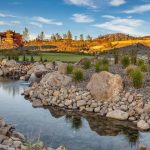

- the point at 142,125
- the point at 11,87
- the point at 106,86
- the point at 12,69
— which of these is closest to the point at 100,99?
the point at 106,86

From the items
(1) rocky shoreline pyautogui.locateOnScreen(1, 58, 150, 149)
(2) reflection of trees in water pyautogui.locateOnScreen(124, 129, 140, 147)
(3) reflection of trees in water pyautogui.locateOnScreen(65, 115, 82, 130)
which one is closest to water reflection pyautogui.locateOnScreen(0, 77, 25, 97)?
(1) rocky shoreline pyautogui.locateOnScreen(1, 58, 150, 149)

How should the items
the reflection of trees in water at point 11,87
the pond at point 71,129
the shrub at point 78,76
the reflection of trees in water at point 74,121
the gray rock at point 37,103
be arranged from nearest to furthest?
1. the pond at point 71,129
2. the reflection of trees in water at point 74,121
3. the gray rock at point 37,103
4. the shrub at point 78,76
5. the reflection of trees in water at point 11,87

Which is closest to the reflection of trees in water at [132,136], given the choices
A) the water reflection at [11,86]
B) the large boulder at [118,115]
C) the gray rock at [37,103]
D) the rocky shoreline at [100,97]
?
the rocky shoreline at [100,97]

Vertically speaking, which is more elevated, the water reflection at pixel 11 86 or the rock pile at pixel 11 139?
the rock pile at pixel 11 139

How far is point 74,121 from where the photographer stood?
56.4 feet

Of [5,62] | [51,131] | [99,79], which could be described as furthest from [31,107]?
[5,62]

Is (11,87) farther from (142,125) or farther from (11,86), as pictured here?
(142,125)

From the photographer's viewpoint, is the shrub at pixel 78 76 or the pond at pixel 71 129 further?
the shrub at pixel 78 76

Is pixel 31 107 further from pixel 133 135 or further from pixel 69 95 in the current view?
pixel 133 135

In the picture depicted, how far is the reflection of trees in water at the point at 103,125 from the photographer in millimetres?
15250

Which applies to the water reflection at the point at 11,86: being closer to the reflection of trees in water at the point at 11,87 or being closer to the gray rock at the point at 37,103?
the reflection of trees in water at the point at 11,87

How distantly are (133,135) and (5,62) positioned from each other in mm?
28008

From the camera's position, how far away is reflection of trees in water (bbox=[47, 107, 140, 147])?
50.0 feet

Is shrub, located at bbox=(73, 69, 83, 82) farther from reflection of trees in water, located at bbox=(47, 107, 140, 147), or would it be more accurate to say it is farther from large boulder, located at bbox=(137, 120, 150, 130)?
large boulder, located at bbox=(137, 120, 150, 130)
